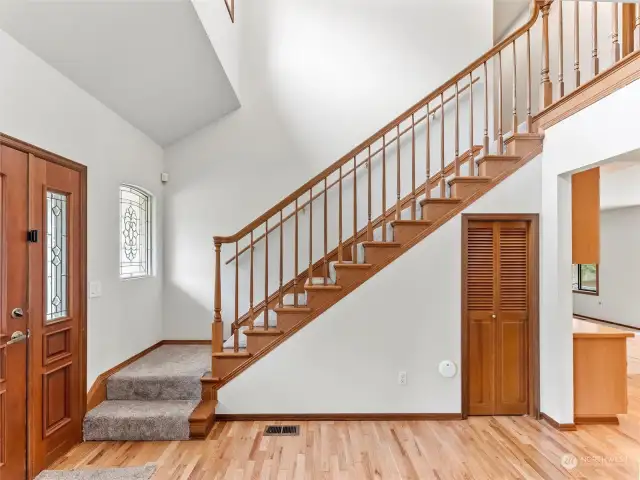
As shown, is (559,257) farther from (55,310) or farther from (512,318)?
(55,310)

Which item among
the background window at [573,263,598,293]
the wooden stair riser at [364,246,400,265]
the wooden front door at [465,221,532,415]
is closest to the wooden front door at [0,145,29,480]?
the wooden stair riser at [364,246,400,265]

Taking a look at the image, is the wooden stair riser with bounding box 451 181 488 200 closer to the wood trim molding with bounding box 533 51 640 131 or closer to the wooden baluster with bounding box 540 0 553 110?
the wood trim molding with bounding box 533 51 640 131

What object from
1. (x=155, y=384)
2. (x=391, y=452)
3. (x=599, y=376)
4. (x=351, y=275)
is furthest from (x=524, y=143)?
(x=155, y=384)

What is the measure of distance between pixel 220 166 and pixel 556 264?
12.1 feet

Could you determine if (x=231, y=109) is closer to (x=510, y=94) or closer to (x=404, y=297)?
(x=404, y=297)

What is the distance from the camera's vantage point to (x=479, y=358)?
3.89m

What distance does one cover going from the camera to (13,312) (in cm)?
264

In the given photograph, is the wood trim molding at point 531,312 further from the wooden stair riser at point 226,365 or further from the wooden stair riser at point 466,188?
the wooden stair riser at point 226,365

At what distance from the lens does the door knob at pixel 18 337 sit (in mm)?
2609

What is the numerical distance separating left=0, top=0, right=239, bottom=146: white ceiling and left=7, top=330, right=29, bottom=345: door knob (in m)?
1.84

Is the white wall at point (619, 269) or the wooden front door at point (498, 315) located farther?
the white wall at point (619, 269)

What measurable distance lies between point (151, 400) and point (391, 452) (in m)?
2.11

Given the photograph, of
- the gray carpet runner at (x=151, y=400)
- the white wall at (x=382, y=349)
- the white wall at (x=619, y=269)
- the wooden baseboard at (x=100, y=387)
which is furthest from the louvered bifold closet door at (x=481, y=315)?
the white wall at (x=619, y=269)

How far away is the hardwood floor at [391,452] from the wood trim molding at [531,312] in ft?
0.79
